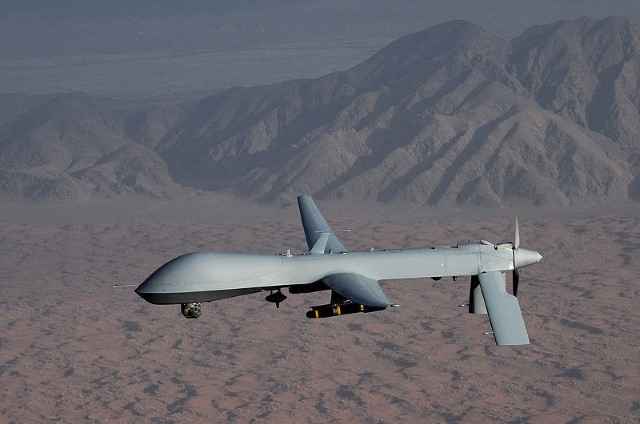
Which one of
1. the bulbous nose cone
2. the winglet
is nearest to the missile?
the winglet

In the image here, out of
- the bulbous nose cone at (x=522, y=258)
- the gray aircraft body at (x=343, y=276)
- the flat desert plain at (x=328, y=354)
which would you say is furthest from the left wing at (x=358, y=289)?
the flat desert plain at (x=328, y=354)

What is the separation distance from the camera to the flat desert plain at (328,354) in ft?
275

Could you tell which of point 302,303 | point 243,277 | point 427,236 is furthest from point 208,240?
point 243,277

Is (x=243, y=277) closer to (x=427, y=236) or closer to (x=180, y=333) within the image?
(x=180, y=333)

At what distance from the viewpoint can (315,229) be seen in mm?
58500

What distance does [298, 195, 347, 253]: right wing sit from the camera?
180 ft

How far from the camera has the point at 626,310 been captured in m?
111

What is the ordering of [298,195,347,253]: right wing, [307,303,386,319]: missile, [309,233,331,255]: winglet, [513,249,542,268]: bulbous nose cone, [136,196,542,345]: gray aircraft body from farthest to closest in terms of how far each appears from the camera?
[298,195,347,253]: right wing
[309,233,331,255]: winglet
[513,249,542,268]: bulbous nose cone
[136,196,542,345]: gray aircraft body
[307,303,386,319]: missile

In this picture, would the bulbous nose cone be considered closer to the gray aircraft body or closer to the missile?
the gray aircraft body

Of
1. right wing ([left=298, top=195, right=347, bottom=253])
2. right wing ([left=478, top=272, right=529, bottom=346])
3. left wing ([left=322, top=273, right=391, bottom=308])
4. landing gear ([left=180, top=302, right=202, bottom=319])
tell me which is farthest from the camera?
right wing ([left=298, top=195, right=347, bottom=253])

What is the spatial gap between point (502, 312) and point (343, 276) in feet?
31.5

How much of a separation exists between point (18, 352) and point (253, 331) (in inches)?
1237

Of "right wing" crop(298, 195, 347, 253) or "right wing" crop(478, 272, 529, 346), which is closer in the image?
"right wing" crop(478, 272, 529, 346)

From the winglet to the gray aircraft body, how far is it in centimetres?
7
